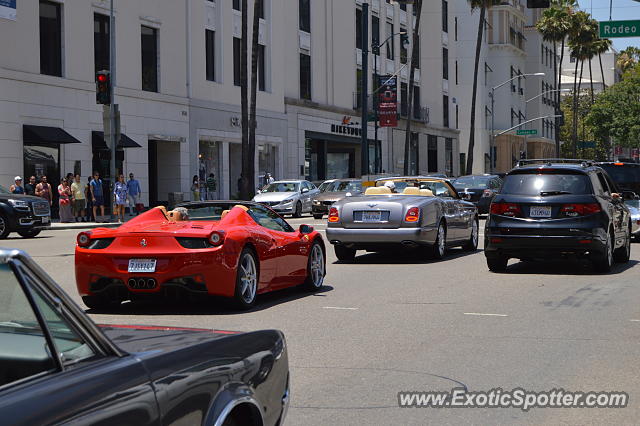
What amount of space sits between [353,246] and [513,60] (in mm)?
81742

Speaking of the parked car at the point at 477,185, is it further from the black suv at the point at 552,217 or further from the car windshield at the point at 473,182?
the black suv at the point at 552,217

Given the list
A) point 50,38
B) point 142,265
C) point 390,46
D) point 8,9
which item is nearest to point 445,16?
point 390,46

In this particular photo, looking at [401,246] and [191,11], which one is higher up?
[191,11]

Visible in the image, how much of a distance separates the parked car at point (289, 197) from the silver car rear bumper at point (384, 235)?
68.3ft

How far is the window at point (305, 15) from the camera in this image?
56.6m

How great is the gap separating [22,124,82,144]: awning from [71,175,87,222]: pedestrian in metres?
1.88

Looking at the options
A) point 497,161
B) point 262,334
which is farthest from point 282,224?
point 497,161

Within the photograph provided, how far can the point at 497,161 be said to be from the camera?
9619 centimetres

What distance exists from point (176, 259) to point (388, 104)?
47685mm

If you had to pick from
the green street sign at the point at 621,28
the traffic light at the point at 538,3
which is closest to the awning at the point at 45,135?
the traffic light at the point at 538,3

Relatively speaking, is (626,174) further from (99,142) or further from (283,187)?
(99,142)

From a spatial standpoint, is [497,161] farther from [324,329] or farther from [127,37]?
[324,329]

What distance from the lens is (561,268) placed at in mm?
16469

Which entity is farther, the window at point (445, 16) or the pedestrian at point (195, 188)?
the window at point (445, 16)
